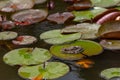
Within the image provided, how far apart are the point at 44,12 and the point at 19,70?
801 millimetres

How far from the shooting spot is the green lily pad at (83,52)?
164 centimetres

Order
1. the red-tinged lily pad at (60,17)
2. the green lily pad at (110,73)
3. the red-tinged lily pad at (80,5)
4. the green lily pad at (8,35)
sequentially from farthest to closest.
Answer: the red-tinged lily pad at (80,5), the red-tinged lily pad at (60,17), the green lily pad at (8,35), the green lily pad at (110,73)

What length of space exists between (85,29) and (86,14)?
1.01 feet

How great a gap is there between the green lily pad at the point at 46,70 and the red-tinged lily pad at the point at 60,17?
1.92ft

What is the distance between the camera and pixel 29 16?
223 cm

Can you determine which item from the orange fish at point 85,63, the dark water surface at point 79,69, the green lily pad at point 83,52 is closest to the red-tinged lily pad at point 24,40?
the dark water surface at point 79,69

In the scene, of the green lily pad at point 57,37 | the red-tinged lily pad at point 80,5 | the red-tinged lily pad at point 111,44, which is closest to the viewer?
the red-tinged lily pad at point 111,44

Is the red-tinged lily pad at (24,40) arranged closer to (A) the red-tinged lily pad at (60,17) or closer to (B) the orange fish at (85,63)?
(A) the red-tinged lily pad at (60,17)

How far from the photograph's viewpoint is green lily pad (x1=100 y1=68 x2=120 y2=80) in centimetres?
145

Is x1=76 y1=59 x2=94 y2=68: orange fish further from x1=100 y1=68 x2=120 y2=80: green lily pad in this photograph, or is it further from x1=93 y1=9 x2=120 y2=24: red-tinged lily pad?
x1=93 y1=9 x2=120 y2=24: red-tinged lily pad

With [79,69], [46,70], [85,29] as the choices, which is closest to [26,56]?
[46,70]

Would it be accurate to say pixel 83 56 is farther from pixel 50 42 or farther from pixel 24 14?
pixel 24 14

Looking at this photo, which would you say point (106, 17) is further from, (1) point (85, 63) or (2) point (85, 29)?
(1) point (85, 63)

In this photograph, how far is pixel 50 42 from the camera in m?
1.82
